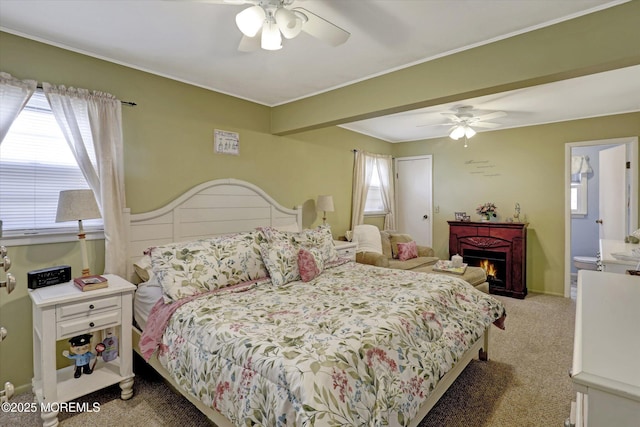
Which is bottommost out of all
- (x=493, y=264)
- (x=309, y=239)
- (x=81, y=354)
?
(x=81, y=354)

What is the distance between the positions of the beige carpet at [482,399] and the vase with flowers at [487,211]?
2322 mm

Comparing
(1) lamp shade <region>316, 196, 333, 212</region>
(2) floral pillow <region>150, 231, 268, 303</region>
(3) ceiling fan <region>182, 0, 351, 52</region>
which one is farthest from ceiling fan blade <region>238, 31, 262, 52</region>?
(1) lamp shade <region>316, 196, 333, 212</region>

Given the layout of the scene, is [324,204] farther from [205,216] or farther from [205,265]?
[205,265]

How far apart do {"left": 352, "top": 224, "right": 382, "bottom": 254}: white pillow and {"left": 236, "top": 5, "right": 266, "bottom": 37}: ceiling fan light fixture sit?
3354mm

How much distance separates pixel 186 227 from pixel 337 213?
243 centimetres

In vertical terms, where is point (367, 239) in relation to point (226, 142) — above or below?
below

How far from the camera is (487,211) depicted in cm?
505

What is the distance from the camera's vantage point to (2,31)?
219cm

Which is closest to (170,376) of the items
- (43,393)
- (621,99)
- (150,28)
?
(43,393)

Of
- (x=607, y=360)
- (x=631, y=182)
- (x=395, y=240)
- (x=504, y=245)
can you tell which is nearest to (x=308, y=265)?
(x=607, y=360)

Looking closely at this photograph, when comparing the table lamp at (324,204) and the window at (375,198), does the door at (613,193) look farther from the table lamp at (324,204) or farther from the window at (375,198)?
the table lamp at (324,204)

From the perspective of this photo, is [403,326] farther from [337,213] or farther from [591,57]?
[337,213]

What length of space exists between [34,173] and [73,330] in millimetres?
1191

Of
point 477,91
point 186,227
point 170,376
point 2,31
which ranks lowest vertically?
point 170,376
